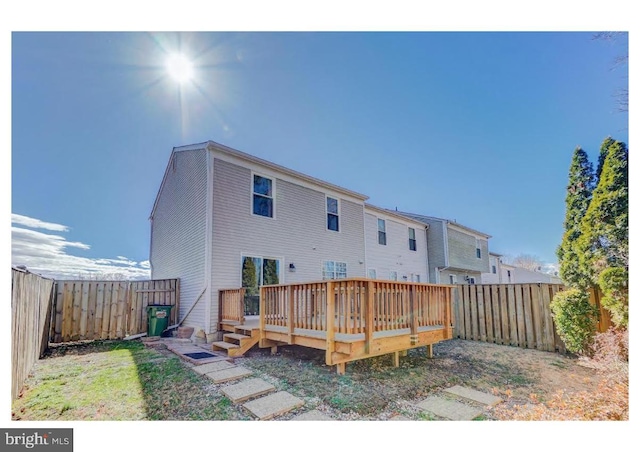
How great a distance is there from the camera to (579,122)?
14.3ft

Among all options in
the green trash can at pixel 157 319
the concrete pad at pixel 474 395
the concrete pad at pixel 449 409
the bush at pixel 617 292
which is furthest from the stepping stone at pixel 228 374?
the bush at pixel 617 292

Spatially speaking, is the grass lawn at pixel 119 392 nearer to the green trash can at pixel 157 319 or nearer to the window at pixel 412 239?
the green trash can at pixel 157 319

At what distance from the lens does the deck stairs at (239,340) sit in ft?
16.7

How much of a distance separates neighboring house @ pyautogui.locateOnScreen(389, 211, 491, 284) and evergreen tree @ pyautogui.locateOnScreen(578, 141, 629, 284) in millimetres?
9377

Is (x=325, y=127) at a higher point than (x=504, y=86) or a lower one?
lower

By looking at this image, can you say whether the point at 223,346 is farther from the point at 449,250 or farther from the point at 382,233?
the point at 449,250

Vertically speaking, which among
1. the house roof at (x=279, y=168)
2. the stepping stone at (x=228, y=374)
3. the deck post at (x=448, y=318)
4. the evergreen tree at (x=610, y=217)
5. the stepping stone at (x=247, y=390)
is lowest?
the stepping stone at (x=228, y=374)

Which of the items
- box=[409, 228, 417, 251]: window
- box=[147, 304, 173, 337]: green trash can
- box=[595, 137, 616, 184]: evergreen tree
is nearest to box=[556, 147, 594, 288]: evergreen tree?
box=[595, 137, 616, 184]: evergreen tree

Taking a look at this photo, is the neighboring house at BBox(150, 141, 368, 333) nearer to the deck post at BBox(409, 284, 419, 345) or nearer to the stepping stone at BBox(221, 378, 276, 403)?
the stepping stone at BBox(221, 378, 276, 403)

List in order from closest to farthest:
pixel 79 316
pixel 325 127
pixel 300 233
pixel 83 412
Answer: pixel 83 412
pixel 325 127
pixel 79 316
pixel 300 233
